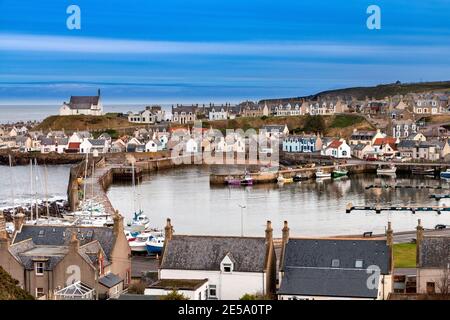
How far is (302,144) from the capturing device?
5291 centimetres

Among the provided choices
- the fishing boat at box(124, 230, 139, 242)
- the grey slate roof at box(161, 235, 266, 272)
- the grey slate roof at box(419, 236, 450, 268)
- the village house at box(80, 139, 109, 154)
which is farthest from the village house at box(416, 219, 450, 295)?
the village house at box(80, 139, 109, 154)

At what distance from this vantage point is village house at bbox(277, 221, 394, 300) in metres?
11.2

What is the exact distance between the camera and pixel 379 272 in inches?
457

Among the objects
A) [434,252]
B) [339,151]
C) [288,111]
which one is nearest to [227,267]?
[434,252]

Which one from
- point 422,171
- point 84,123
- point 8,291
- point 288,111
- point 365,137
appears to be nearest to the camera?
point 8,291

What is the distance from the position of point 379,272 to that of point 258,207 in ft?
59.3

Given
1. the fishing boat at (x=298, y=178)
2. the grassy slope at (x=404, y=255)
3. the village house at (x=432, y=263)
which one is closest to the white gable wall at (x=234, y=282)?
the village house at (x=432, y=263)

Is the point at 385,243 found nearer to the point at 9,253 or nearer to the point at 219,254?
the point at 219,254

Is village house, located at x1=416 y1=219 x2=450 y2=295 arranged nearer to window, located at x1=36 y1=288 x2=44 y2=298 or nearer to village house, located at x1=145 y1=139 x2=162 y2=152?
window, located at x1=36 y1=288 x2=44 y2=298

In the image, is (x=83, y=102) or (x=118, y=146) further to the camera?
(x=83, y=102)

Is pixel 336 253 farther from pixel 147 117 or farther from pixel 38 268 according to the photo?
pixel 147 117

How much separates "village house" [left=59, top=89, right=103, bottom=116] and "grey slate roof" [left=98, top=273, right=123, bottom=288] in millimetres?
59759

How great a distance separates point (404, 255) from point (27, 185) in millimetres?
25872
